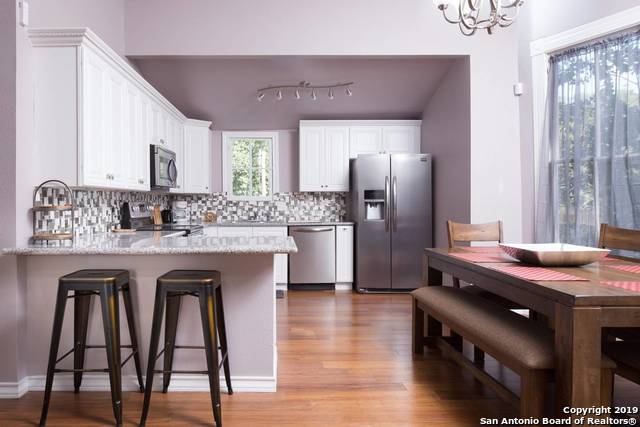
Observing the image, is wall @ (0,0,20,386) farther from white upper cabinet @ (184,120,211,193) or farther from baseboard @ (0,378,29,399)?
white upper cabinet @ (184,120,211,193)

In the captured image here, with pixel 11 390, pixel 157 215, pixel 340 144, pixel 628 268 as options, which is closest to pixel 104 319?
pixel 11 390

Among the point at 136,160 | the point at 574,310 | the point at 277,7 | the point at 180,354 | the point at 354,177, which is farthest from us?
the point at 354,177

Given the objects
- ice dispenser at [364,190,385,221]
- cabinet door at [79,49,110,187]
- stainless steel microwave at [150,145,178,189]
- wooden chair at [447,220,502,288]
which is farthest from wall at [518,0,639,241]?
cabinet door at [79,49,110,187]

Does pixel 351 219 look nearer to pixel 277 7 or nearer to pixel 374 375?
pixel 277 7

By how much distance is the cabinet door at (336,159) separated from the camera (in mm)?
5273

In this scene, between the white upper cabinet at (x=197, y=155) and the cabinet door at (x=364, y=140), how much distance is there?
187 cm

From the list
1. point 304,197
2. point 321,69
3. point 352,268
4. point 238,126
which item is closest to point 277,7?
point 321,69

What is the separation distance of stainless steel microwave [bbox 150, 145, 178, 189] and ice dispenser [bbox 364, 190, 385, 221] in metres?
2.20

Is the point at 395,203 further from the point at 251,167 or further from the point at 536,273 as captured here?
the point at 536,273

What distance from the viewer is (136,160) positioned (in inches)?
133

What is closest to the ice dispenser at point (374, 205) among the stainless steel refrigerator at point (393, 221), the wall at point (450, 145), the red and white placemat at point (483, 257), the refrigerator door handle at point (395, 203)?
the stainless steel refrigerator at point (393, 221)

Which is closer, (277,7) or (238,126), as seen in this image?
(277,7)

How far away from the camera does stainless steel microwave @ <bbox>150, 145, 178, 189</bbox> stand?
146 inches

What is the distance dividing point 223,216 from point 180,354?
339 cm
